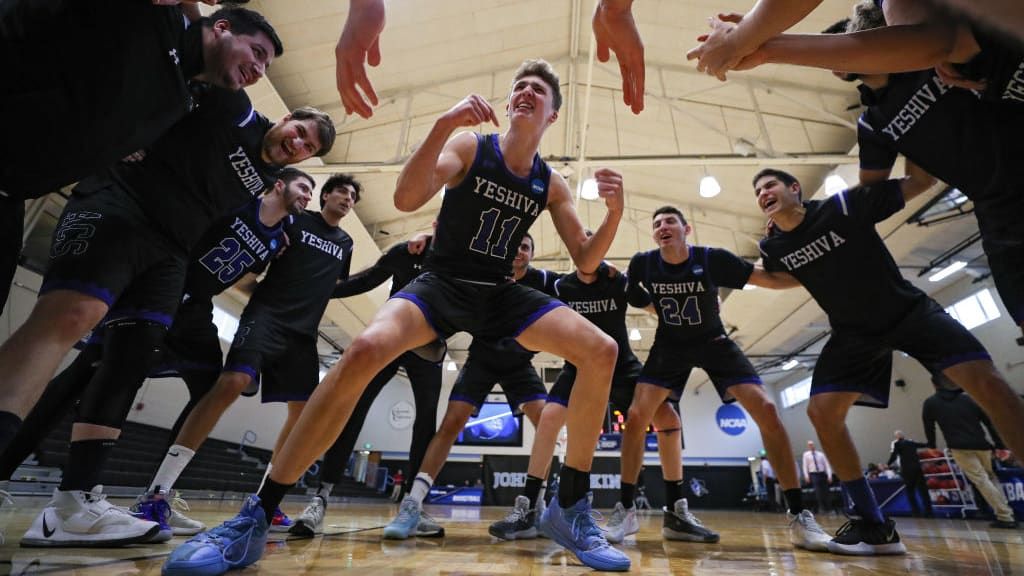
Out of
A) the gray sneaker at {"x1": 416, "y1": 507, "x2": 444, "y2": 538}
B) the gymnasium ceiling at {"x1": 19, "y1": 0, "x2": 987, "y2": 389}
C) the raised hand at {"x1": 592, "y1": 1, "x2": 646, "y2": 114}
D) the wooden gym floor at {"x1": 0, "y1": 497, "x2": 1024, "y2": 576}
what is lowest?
the wooden gym floor at {"x1": 0, "y1": 497, "x2": 1024, "y2": 576}

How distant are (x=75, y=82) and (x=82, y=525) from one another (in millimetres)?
1337

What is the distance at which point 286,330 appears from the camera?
108 inches

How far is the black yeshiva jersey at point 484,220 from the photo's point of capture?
195 centimetres

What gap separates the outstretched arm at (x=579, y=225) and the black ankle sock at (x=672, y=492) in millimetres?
1775

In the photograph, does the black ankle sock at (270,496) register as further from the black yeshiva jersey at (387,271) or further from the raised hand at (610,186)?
the black yeshiva jersey at (387,271)

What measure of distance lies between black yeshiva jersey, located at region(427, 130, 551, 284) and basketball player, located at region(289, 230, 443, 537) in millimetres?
1058

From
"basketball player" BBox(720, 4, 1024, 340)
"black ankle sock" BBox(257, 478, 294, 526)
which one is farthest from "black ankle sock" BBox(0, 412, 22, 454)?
"basketball player" BBox(720, 4, 1024, 340)

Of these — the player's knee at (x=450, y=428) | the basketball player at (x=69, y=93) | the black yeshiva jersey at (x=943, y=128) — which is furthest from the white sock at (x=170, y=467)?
the black yeshiva jersey at (x=943, y=128)

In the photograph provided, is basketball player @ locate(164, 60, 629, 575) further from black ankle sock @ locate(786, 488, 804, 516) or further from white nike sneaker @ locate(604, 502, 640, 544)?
black ankle sock @ locate(786, 488, 804, 516)

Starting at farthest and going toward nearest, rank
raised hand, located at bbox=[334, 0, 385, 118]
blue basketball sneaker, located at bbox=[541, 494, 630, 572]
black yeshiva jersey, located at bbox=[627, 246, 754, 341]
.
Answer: black yeshiva jersey, located at bbox=[627, 246, 754, 341], blue basketball sneaker, located at bbox=[541, 494, 630, 572], raised hand, located at bbox=[334, 0, 385, 118]

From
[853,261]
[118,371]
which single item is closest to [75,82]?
[118,371]

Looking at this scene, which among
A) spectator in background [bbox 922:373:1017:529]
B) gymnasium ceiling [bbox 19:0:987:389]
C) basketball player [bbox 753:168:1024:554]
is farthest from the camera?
gymnasium ceiling [bbox 19:0:987:389]

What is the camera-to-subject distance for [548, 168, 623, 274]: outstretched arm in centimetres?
203

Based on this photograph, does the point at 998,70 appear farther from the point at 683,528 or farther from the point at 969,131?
the point at 683,528
